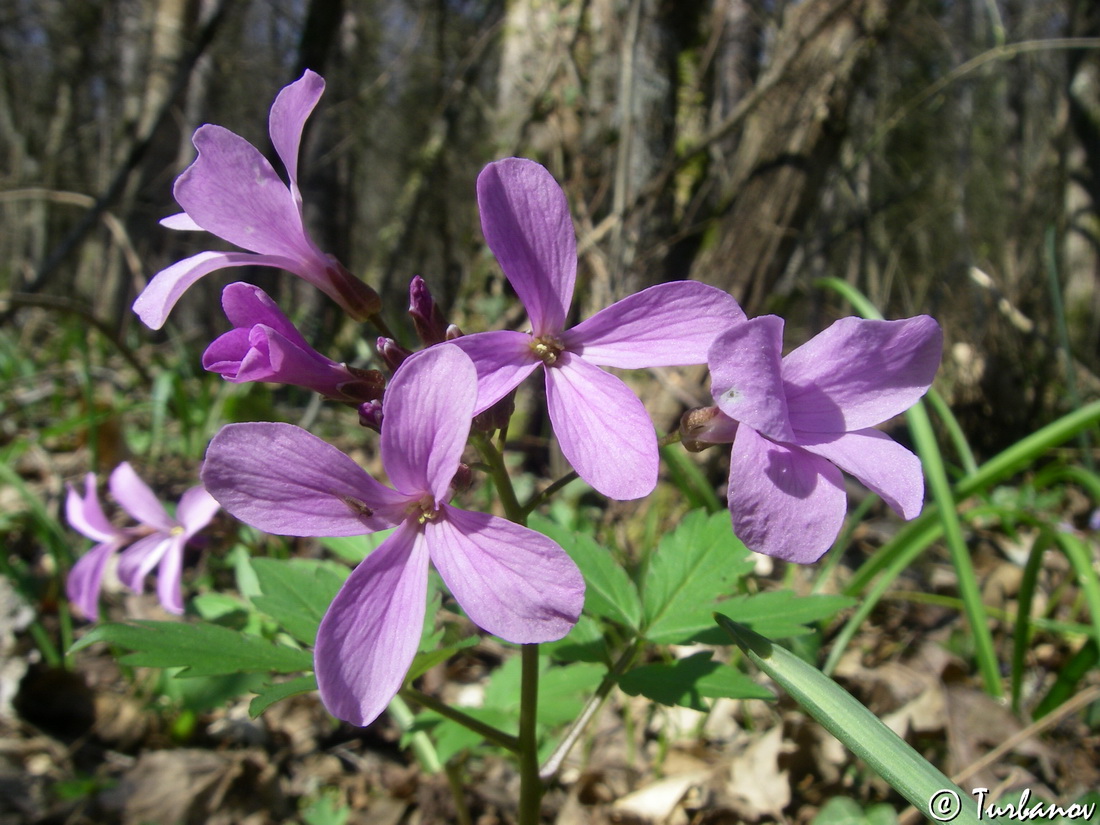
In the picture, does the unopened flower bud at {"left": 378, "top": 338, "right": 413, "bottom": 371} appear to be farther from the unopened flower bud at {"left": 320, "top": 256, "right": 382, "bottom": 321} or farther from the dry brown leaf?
the dry brown leaf

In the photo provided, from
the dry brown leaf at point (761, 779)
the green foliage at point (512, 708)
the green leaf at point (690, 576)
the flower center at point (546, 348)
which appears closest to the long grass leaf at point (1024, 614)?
the dry brown leaf at point (761, 779)

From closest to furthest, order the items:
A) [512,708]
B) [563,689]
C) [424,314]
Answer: [424,314] < [563,689] < [512,708]

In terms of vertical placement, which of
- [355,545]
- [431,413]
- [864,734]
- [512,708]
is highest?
[431,413]

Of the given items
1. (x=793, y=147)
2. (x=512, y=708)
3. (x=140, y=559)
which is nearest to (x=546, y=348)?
(x=512, y=708)

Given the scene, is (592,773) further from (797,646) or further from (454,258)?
(454,258)

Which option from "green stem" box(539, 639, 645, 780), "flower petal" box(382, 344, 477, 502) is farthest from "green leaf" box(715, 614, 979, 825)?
"flower petal" box(382, 344, 477, 502)

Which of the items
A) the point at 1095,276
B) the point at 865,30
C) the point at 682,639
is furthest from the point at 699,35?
the point at 1095,276

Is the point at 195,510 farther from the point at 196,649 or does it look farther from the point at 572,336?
the point at 572,336
